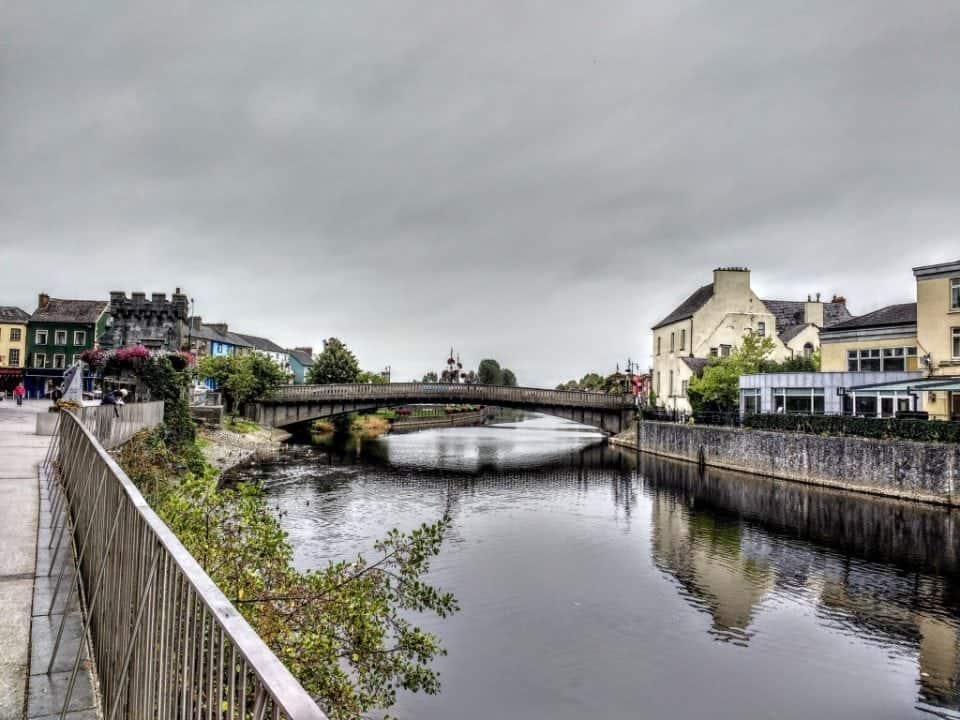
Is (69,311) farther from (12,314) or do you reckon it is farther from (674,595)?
(674,595)

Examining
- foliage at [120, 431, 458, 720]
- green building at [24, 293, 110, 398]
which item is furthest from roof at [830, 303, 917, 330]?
green building at [24, 293, 110, 398]

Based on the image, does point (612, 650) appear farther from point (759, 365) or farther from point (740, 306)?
point (740, 306)

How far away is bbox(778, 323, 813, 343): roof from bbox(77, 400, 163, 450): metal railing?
5835cm

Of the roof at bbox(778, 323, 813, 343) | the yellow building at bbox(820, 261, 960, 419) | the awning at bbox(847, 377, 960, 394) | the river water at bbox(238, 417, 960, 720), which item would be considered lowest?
the river water at bbox(238, 417, 960, 720)

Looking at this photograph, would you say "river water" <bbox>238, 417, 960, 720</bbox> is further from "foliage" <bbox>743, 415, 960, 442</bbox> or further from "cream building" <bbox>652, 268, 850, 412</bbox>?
"cream building" <bbox>652, 268, 850, 412</bbox>

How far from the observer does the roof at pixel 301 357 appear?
421 feet

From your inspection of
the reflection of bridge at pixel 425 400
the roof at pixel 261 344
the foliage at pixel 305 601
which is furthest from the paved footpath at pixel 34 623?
the roof at pixel 261 344

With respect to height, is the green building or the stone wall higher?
the green building

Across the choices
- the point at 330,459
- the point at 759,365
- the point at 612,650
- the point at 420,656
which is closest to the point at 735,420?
the point at 759,365

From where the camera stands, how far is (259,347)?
367 ft

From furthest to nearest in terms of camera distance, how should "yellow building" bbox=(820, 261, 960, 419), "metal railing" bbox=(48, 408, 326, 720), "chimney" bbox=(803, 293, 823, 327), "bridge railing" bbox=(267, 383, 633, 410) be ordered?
"chimney" bbox=(803, 293, 823, 327) < "bridge railing" bbox=(267, 383, 633, 410) < "yellow building" bbox=(820, 261, 960, 419) < "metal railing" bbox=(48, 408, 326, 720)

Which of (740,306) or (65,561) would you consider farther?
(740,306)

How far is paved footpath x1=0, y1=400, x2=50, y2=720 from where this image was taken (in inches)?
193

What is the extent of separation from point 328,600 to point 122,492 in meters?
5.22
